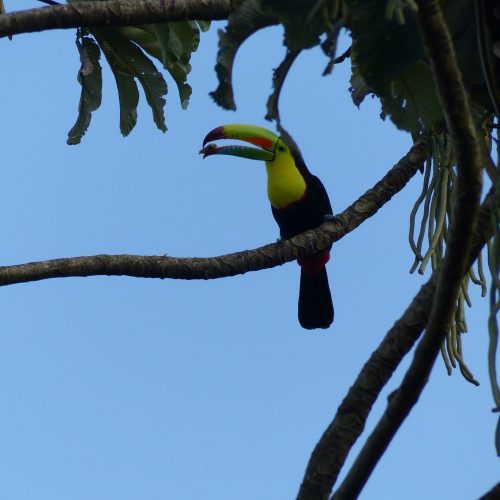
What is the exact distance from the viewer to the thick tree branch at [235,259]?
129 inches

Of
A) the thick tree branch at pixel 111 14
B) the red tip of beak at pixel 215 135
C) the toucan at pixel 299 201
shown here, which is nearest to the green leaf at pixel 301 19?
the thick tree branch at pixel 111 14

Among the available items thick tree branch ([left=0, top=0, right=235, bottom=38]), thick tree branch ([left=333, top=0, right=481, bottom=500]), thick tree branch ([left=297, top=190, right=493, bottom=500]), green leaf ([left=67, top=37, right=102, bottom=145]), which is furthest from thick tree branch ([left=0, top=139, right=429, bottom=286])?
thick tree branch ([left=333, top=0, right=481, bottom=500])

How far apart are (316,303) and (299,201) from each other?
2.01 ft

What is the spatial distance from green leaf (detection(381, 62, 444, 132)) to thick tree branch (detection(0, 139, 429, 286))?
39.5 inches

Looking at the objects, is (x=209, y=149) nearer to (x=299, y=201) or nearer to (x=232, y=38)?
(x=299, y=201)

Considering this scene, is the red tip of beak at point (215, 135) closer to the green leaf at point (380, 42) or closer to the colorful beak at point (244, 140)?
the colorful beak at point (244, 140)

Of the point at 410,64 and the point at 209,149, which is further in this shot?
the point at 209,149

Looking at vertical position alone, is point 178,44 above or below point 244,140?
below

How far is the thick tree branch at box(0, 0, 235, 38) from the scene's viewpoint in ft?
10.4

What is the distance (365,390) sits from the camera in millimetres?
2248

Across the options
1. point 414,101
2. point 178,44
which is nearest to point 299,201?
point 178,44

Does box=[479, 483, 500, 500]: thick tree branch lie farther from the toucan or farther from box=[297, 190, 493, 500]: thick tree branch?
the toucan

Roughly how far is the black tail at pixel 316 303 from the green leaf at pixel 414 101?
341 centimetres

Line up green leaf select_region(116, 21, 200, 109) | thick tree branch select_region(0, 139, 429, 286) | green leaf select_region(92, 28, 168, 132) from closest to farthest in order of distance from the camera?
1. thick tree branch select_region(0, 139, 429, 286)
2. green leaf select_region(116, 21, 200, 109)
3. green leaf select_region(92, 28, 168, 132)
